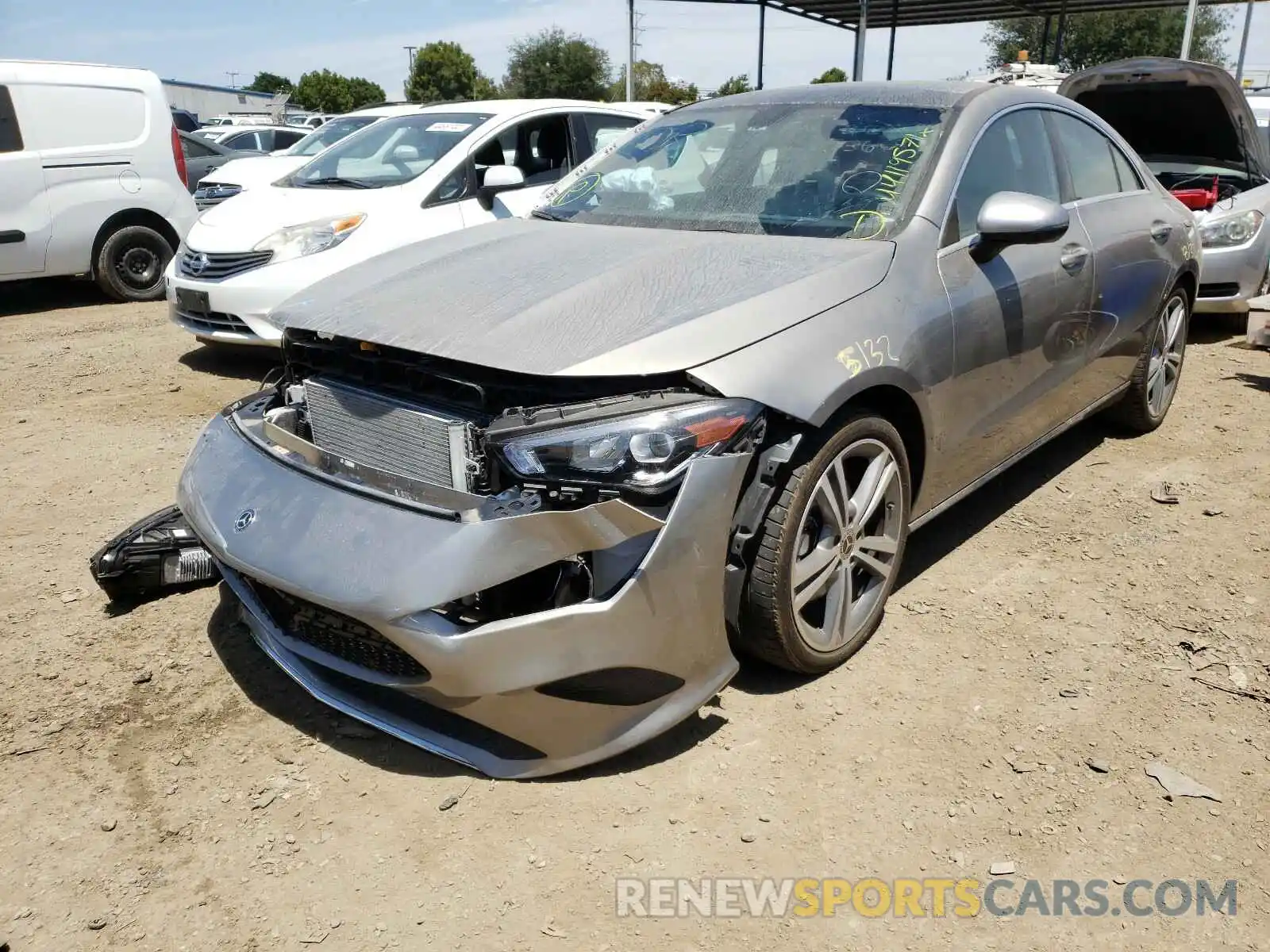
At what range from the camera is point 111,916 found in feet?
7.07

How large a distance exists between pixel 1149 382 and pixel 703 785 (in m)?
3.53

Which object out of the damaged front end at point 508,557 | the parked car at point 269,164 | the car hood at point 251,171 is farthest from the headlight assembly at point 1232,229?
the car hood at point 251,171

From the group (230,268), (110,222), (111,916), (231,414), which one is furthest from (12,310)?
(111,916)

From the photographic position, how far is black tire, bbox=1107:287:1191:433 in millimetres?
4742

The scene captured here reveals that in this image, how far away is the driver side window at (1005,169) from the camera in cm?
326

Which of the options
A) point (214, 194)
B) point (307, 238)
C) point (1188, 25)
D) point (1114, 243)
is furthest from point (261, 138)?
point (1114, 243)

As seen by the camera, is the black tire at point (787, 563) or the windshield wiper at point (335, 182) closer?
the black tire at point (787, 563)

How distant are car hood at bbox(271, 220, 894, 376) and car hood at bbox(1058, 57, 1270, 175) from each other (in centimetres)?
592

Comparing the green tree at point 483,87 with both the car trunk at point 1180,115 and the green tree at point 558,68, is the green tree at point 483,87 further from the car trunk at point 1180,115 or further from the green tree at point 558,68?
the car trunk at point 1180,115

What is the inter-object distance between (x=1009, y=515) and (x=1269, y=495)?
120 centimetres

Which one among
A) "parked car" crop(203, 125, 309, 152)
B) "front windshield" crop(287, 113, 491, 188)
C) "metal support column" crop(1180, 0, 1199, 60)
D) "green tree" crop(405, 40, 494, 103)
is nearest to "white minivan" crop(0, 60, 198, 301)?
"front windshield" crop(287, 113, 491, 188)

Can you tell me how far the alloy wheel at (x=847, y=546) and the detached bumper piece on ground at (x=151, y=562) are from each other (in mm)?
1912

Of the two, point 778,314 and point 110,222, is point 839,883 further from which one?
point 110,222

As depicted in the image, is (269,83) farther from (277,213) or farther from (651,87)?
(277,213)
